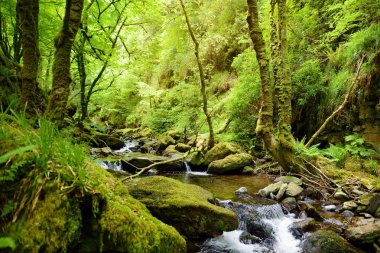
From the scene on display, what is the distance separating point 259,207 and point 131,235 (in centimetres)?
446

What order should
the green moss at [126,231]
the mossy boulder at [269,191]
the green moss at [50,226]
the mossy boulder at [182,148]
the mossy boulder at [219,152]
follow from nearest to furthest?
the green moss at [50,226] → the green moss at [126,231] → the mossy boulder at [269,191] → the mossy boulder at [219,152] → the mossy boulder at [182,148]

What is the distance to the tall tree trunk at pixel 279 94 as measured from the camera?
22.4 feet

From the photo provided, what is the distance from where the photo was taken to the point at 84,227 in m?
1.69

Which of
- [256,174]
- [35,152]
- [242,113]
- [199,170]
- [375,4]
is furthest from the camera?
[242,113]

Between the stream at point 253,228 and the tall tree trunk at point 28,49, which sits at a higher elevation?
the tall tree trunk at point 28,49

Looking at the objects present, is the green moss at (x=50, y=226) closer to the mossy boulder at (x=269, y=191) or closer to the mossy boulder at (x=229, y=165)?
the mossy boulder at (x=269, y=191)

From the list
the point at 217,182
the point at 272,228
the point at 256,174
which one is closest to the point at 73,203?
the point at 272,228

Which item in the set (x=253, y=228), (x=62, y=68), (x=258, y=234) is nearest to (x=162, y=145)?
(x=253, y=228)

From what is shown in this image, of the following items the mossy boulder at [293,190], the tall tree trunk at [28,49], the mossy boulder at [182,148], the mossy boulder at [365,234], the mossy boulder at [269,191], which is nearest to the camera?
the tall tree trunk at [28,49]

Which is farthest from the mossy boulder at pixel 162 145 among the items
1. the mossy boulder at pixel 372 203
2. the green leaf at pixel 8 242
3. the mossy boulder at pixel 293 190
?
the green leaf at pixel 8 242

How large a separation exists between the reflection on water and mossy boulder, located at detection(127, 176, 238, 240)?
2121 millimetres

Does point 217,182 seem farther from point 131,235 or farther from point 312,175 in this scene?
point 131,235

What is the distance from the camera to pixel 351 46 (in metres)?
8.40

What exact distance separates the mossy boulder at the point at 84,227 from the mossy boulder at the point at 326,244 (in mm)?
2978
